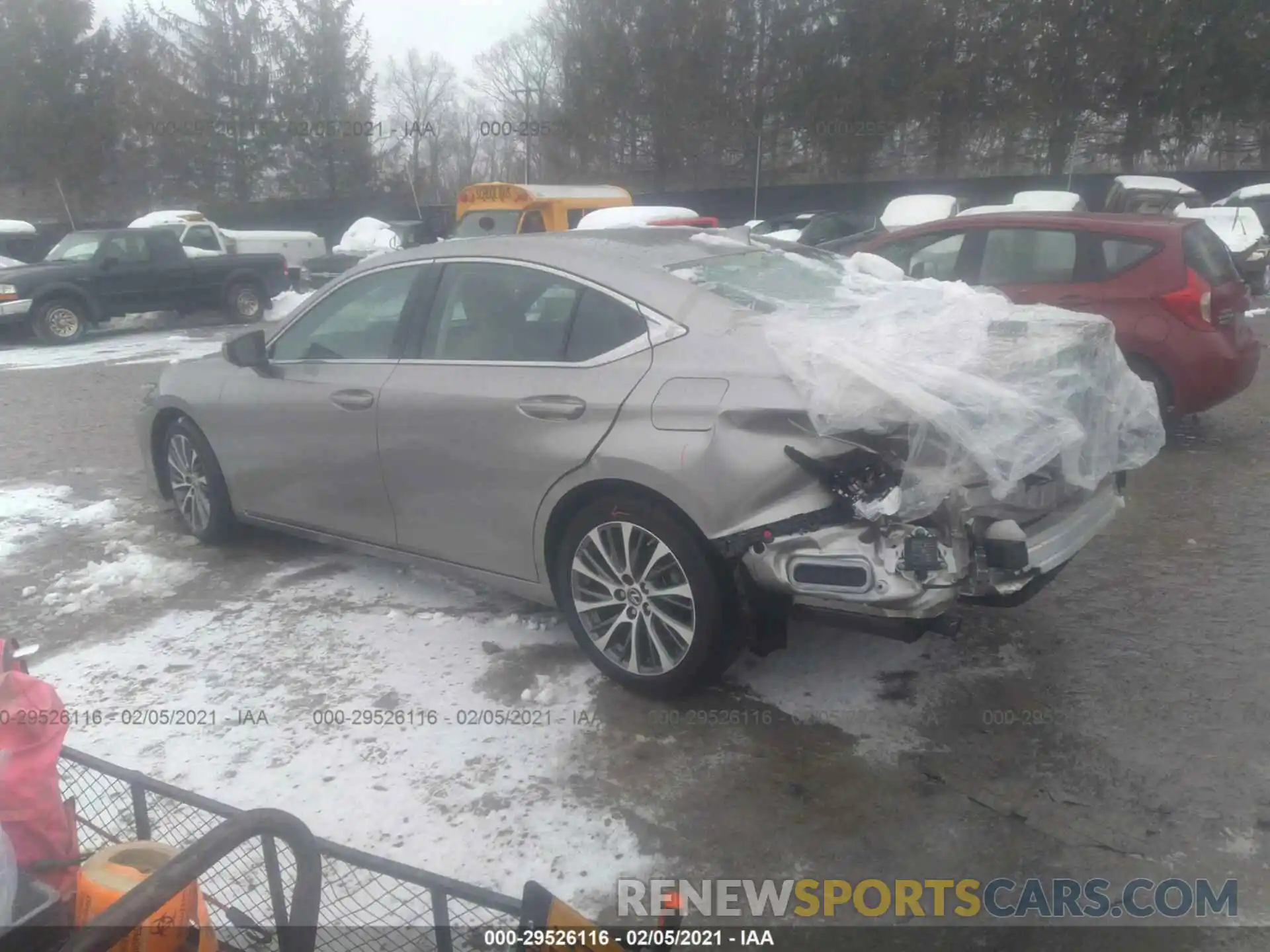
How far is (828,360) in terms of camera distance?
322 centimetres

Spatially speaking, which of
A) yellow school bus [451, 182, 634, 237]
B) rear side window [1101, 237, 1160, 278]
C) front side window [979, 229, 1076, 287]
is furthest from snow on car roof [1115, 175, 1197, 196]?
rear side window [1101, 237, 1160, 278]

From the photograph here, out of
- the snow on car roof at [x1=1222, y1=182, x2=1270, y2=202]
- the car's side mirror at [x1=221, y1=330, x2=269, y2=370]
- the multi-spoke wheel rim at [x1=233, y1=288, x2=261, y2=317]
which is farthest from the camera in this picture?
the snow on car roof at [x1=1222, y1=182, x2=1270, y2=202]

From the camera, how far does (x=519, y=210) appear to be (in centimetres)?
1603

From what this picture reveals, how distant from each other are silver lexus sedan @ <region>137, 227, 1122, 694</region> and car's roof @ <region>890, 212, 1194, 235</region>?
2975 millimetres

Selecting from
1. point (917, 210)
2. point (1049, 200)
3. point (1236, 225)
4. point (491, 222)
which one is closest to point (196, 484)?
point (491, 222)

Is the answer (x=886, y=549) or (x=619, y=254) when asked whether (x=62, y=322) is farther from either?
(x=886, y=549)

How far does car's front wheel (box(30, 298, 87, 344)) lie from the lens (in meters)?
13.9

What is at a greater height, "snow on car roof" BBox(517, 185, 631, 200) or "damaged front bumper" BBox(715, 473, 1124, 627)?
"snow on car roof" BBox(517, 185, 631, 200)

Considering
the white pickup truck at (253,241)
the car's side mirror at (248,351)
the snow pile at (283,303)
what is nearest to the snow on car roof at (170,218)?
the white pickup truck at (253,241)

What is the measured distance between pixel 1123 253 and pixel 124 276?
13364mm

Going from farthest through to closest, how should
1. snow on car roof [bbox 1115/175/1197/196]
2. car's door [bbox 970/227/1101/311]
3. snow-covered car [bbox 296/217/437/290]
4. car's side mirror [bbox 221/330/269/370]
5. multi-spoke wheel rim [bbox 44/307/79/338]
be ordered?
snow-covered car [bbox 296/217/437/290] → snow on car roof [bbox 1115/175/1197/196] → multi-spoke wheel rim [bbox 44/307/79/338] → car's door [bbox 970/227/1101/311] → car's side mirror [bbox 221/330/269/370]

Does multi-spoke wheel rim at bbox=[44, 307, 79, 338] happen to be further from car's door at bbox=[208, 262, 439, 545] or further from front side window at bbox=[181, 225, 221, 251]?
car's door at bbox=[208, 262, 439, 545]

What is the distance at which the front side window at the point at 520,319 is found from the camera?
12.4ft

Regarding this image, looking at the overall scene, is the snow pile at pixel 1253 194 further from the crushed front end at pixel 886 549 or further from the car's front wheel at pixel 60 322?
the car's front wheel at pixel 60 322
